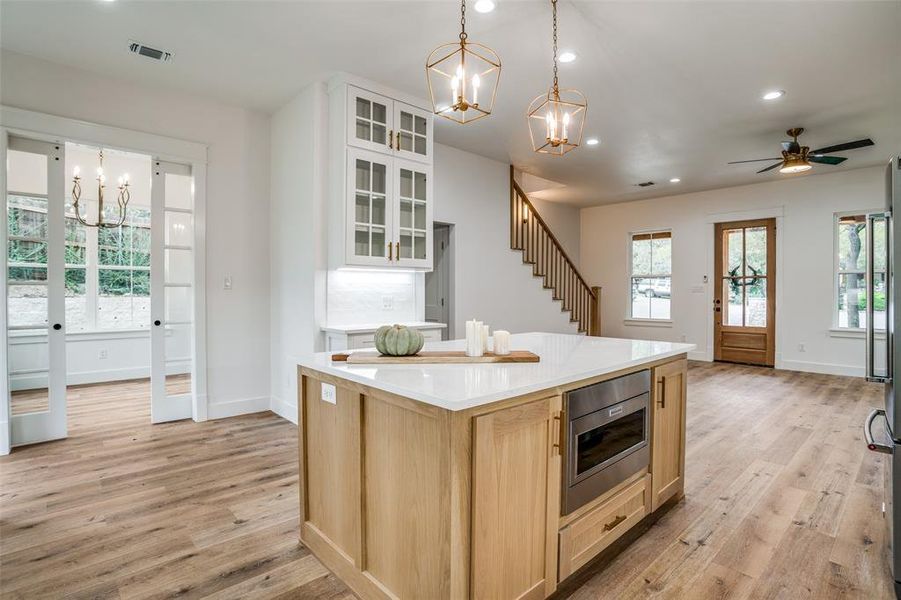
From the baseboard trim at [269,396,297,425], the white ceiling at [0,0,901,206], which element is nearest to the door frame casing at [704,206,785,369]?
the white ceiling at [0,0,901,206]

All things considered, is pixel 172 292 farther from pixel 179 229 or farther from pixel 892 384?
pixel 892 384

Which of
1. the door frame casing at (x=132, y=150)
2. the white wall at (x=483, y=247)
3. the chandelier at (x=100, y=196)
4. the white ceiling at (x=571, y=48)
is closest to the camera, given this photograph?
the white ceiling at (x=571, y=48)

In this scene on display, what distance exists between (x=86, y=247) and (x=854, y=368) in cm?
1024

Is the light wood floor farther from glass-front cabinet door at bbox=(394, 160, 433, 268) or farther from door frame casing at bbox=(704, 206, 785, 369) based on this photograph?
door frame casing at bbox=(704, 206, 785, 369)

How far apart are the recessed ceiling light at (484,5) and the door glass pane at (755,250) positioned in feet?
21.2

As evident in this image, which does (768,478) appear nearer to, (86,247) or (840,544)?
(840,544)

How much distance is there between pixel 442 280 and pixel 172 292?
292 centimetres

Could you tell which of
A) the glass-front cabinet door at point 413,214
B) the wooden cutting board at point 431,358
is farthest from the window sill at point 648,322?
the wooden cutting board at point 431,358

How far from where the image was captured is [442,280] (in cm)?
586

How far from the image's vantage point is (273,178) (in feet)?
15.0

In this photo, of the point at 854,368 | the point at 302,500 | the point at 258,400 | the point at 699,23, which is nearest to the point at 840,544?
the point at 302,500

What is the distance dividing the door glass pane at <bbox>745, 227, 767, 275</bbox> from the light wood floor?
3.79 m

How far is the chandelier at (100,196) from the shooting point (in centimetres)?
552

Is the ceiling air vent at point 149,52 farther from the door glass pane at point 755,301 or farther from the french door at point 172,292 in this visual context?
the door glass pane at point 755,301
